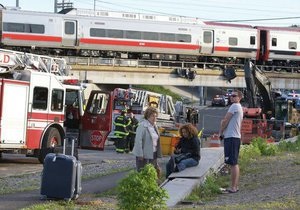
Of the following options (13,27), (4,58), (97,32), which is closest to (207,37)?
(97,32)

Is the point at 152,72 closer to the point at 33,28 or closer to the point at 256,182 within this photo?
the point at 33,28

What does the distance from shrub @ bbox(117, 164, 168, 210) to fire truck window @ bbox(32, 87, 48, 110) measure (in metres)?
10.1

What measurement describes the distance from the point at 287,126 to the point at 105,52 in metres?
20.1

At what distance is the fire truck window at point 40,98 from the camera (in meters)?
18.5

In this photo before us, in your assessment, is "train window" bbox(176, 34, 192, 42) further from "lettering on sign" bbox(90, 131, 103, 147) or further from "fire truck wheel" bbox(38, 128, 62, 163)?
"fire truck wheel" bbox(38, 128, 62, 163)

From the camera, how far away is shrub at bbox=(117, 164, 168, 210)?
27.8ft

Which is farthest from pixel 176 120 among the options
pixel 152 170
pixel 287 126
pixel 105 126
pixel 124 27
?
pixel 152 170

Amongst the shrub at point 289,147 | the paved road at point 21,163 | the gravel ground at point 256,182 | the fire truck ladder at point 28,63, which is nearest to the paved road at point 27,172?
the paved road at point 21,163

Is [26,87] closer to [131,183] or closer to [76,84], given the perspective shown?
[76,84]

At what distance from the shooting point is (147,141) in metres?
12.4

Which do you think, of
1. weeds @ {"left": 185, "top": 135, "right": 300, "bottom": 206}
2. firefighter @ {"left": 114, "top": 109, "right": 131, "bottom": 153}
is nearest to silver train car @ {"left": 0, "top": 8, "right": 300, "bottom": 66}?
firefighter @ {"left": 114, "top": 109, "right": 131, "bottom": 153}

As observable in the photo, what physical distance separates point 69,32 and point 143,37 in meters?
6.13

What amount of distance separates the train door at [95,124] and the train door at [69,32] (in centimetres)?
2581

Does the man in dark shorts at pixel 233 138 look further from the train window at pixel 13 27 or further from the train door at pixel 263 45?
the train door at pixel 263 45
